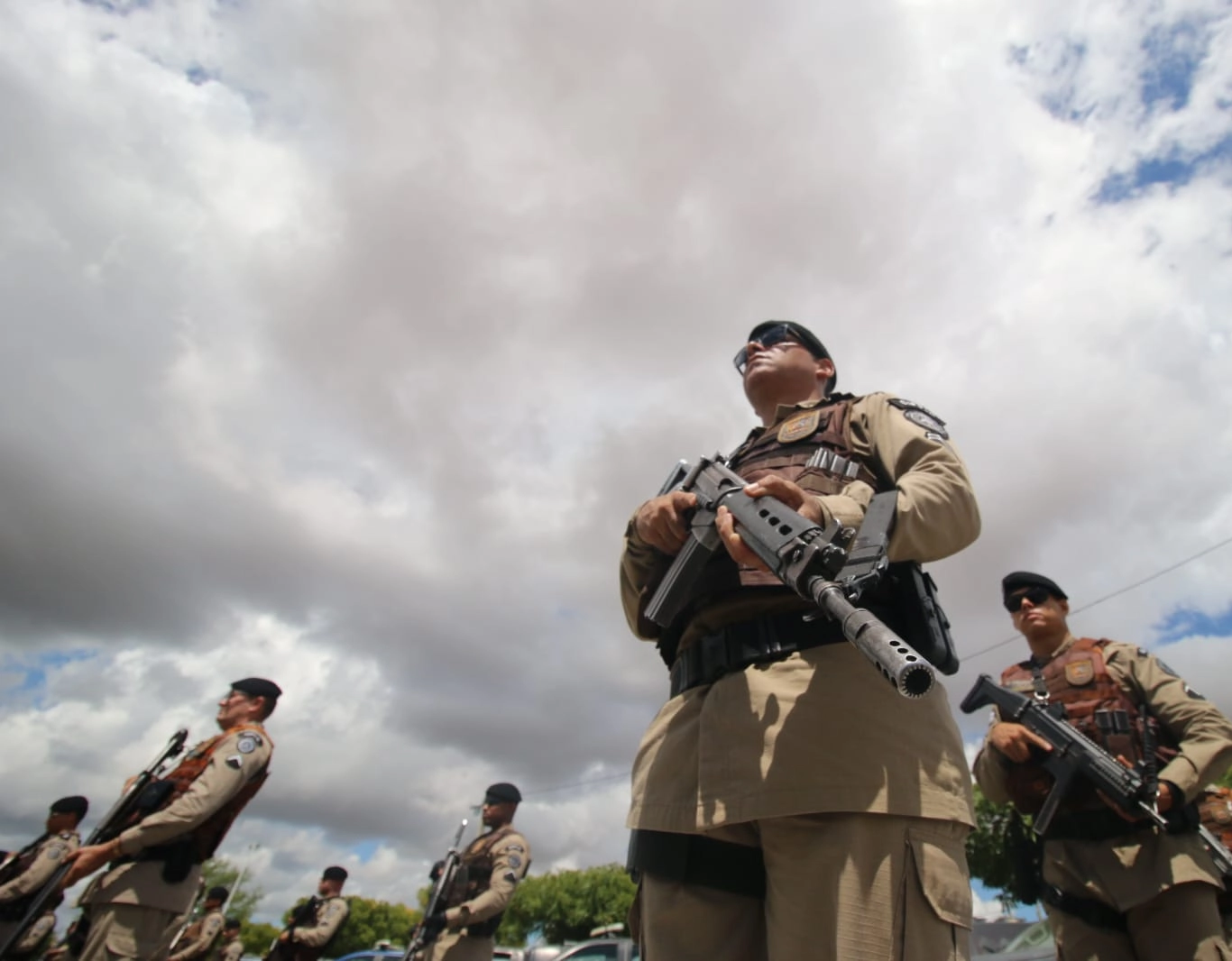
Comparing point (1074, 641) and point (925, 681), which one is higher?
point (1074, 641)

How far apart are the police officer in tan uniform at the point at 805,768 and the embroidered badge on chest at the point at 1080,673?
2469 millimetres

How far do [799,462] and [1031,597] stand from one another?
9.23 feet

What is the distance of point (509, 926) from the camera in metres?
51.5

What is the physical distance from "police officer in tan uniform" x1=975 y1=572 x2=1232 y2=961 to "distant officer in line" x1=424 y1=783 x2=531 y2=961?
488cm

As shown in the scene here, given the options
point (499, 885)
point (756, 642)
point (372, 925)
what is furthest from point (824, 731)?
point (372, 925)

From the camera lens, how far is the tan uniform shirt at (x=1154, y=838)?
3025mm

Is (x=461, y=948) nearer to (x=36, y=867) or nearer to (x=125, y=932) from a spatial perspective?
(x=125, y=932)

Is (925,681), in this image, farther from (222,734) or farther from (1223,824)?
(222,734)

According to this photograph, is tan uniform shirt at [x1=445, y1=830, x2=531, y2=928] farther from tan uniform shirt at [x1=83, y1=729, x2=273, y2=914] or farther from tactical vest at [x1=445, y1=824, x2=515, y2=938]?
tan uniform shirt at [x1=83, y1=729, x2=273, y2=914]

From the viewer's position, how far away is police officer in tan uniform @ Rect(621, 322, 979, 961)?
4.97 ft

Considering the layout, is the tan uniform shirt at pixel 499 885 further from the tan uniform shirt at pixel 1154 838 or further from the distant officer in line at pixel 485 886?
the tan uniform shirt at pixel 1154 838

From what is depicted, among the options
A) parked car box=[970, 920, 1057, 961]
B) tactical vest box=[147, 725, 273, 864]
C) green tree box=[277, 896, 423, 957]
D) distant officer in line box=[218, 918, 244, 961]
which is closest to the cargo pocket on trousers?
parked car box=[970, 920, 1057, 961]

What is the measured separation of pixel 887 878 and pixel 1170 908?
7.89 ft

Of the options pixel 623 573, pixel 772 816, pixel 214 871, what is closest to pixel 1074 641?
pixel 623 573
